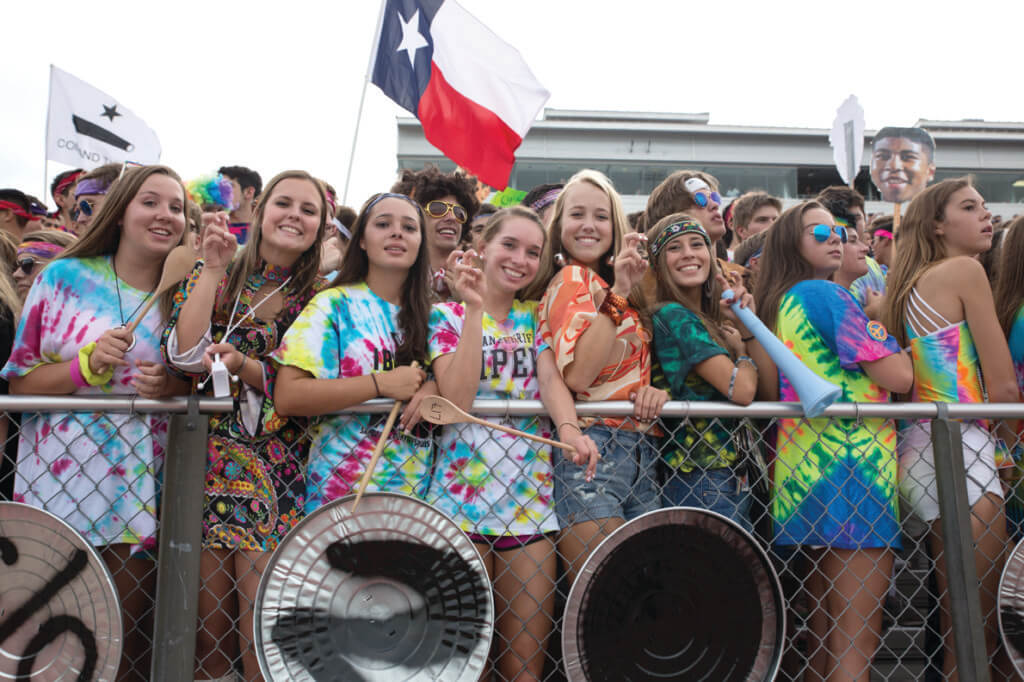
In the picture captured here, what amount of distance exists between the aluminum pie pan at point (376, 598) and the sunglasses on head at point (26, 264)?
2.69 m

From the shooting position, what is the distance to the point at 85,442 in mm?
2326

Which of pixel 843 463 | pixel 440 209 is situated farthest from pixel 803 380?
pixel 440 209

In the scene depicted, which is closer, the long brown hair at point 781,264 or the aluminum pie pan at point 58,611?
the aluminum pie pan at point 58,611

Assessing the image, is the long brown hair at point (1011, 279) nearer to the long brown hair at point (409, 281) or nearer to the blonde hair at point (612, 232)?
the blonde hair at point (612, 232)

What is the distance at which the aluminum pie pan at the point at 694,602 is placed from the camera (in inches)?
83.4

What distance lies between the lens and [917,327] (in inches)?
112

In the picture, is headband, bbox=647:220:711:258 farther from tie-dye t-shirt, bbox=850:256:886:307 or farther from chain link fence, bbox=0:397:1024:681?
tie-dye t-shirt, bbox=850:256:886:307

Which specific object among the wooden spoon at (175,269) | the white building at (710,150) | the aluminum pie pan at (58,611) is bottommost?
the aluminum pie pan at (58,611)

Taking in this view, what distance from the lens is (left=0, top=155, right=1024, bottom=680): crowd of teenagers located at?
A: 7.48 ft

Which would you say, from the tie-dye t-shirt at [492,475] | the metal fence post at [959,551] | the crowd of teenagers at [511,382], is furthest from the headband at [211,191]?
the metal fence post at [959,551]

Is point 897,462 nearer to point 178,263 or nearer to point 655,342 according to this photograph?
point 655,342

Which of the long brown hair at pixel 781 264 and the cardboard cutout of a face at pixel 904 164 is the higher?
the cardboard cutout of a face at pixel 904 164

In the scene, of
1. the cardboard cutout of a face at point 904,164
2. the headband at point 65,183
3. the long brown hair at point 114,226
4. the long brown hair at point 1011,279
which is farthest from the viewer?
the headband at point 65,183

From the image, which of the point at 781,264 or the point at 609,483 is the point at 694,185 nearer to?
the point at 781,264
